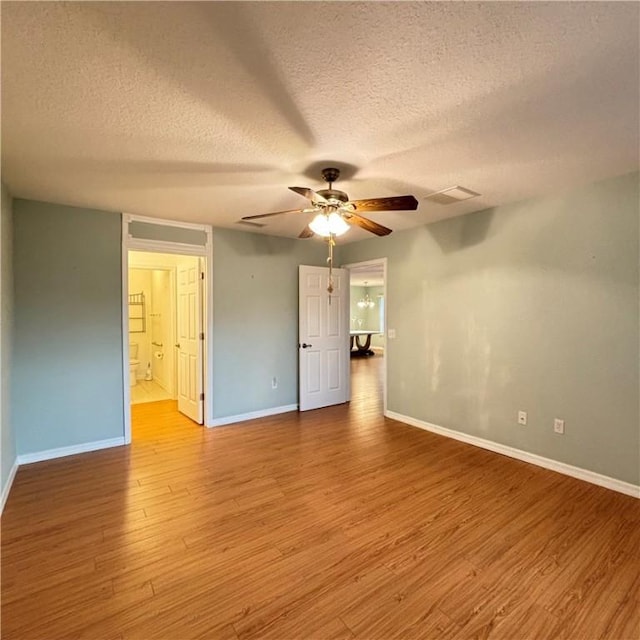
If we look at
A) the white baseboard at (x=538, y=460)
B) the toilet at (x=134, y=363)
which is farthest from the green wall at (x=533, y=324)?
the toilet at (x=134, y=363)

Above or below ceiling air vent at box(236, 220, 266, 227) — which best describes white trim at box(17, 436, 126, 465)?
below

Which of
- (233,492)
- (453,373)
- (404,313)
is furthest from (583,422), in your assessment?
(233,492)

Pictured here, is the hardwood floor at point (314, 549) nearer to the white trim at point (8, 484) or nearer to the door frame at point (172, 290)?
the white trim at point (8, 484)

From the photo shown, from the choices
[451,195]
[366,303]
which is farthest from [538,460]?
[366,303]

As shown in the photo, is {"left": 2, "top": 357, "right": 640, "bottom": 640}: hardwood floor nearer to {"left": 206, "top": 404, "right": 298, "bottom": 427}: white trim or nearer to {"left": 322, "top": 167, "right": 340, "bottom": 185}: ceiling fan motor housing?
{"left": 206, "top": 404, "right": 298, "bottom": 427}: white trim

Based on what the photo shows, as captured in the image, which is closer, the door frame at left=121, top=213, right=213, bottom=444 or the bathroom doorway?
the door frame at left=121, top=213, right=213, bottom=444

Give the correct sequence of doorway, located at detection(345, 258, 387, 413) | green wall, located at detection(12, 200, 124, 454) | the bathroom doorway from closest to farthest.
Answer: green wall, located at detection(12, 200, 124, 454) → the bathroom doorway → doorway, located at detection(345, 258, 387, 413)

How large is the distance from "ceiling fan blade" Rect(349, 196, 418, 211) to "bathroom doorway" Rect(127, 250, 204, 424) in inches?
103

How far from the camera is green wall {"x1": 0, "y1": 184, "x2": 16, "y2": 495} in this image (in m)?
2.72

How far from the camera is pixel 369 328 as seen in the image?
13.8 metres

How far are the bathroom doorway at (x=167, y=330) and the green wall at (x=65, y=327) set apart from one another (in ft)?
1.16

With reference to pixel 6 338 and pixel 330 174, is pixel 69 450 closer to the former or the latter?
pixel 6 338

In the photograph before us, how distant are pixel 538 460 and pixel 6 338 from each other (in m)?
4.75

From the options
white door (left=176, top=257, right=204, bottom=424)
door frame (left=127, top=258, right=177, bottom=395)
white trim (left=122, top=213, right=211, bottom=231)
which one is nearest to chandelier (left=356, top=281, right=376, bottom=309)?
door frame (left=127, top=258, right=177, bottom=395)
